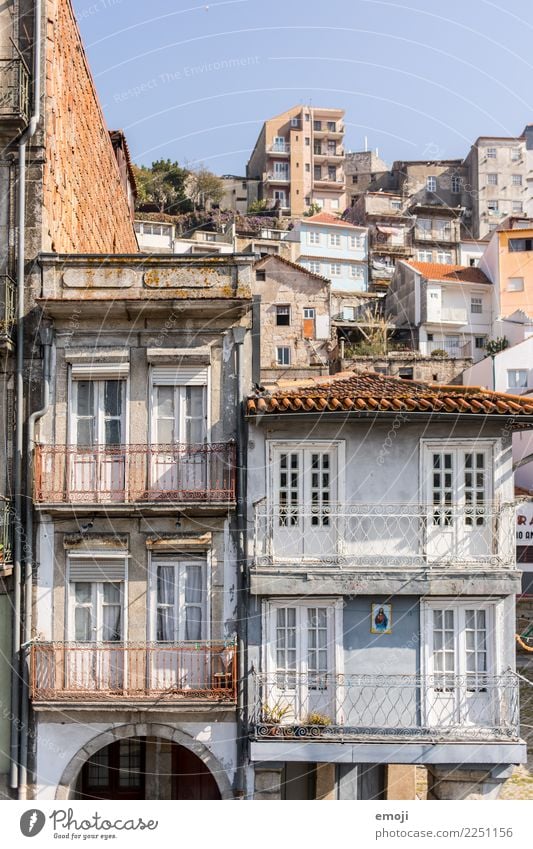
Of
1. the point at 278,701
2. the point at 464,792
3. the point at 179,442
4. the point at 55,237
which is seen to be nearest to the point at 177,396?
the point at 179,442

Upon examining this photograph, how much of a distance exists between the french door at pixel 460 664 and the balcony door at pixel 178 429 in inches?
184

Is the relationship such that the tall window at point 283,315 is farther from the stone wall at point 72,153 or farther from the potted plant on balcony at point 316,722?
the potted plant on balcony at point 316,722

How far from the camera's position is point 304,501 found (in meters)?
16.2

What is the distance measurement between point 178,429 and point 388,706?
227 inches

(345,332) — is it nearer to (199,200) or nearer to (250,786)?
(199,200)

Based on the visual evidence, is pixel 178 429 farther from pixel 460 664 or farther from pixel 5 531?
pixel 460 664

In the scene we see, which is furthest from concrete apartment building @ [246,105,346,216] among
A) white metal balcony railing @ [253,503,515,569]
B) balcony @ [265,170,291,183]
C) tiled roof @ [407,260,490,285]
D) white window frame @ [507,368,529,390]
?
white metal balcony railing @ [253,503,515,569]

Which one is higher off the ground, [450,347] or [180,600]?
[450,347]

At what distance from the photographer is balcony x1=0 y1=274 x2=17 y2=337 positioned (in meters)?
16.4

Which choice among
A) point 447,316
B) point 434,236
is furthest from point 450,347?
point 434,236

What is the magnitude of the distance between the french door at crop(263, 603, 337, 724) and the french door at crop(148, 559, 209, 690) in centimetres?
109

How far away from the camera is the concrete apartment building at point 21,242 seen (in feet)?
52.0

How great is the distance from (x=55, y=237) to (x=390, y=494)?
25.2ft

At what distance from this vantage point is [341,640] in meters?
15.9
